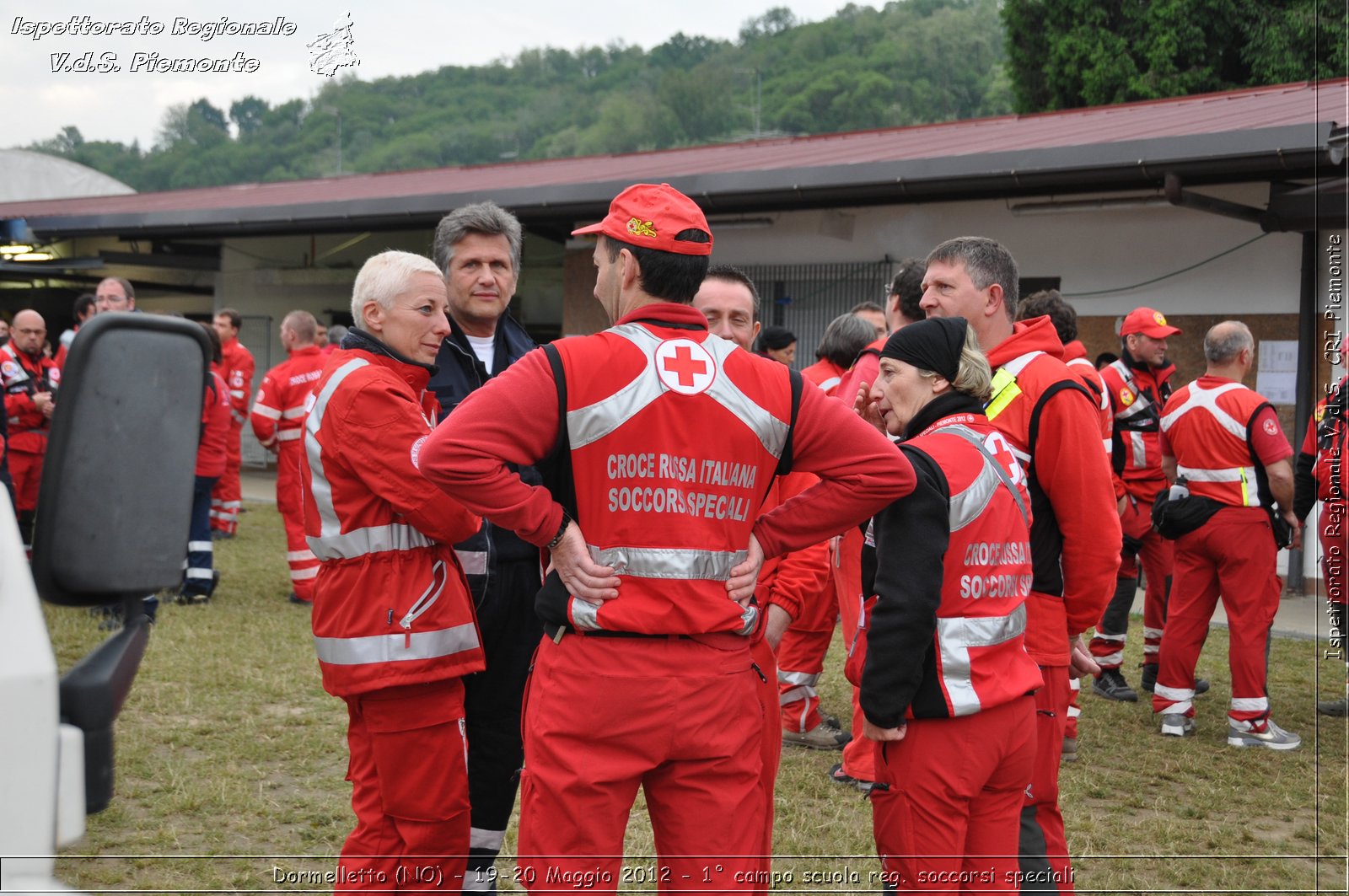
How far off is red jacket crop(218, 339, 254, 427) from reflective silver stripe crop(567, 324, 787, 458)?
10.2m

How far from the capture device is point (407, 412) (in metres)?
3.17

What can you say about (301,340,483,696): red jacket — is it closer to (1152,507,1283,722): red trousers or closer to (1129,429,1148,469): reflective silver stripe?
(1152,507,1283,722): red trousers

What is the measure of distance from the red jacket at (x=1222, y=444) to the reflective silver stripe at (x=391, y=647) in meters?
5.15

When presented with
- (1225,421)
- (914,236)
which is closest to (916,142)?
(914,236)

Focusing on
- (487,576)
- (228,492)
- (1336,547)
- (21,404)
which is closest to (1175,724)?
(1336,547)

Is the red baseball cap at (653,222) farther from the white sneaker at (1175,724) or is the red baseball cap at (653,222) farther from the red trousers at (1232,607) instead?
the white sneaker at (1175,724)

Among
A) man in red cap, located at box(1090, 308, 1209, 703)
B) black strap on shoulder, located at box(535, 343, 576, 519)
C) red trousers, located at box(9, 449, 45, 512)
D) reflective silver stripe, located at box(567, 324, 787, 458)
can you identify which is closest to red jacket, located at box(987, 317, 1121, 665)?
reflective silver stripe, located at box(567, 324, 787, 458)

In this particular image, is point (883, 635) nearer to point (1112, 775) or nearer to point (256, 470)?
point (1112, 775)

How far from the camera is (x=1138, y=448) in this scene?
25.1 ft

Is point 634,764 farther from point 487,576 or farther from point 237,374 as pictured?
point 237,374

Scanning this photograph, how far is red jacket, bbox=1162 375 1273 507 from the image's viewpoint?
6.64m

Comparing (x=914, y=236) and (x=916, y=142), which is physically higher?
(x=916, y=142)

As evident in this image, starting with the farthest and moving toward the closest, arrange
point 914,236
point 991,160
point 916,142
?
point 916,142 < point 914,236 < point 991,160

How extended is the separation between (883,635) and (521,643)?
1268 millimetres
